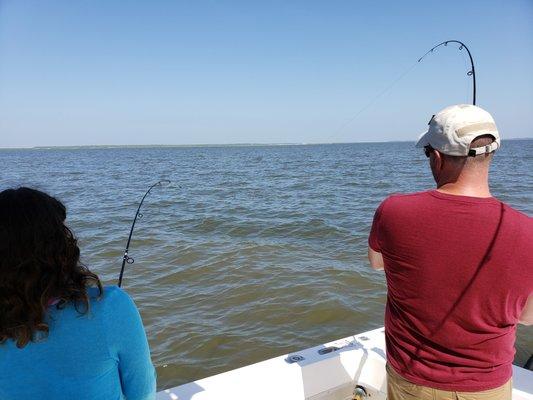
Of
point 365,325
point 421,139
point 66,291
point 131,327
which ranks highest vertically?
point 421,139

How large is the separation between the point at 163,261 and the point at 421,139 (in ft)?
21.5

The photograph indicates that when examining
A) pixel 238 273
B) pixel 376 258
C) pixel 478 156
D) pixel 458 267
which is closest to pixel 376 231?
pixel 376 258

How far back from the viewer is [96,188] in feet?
62.2

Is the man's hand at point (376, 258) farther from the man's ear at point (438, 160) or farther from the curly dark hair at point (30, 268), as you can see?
the curly dark hair at point (30, 268)

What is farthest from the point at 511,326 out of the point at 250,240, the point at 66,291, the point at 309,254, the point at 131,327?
the point at 250,240

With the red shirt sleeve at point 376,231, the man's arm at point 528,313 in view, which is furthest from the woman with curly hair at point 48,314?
the man's arm at point 528,313

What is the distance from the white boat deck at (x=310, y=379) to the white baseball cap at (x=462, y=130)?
1814 millimetres

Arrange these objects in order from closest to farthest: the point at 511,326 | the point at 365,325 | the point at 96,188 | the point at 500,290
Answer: the point at 500,290, the point at 511,326, the point at 365,325, the point at 96,188

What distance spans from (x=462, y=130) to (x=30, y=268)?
57.1 inches

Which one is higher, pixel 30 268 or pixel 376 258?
pixel 30 268

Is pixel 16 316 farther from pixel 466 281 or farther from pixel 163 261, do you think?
pixel 163 261

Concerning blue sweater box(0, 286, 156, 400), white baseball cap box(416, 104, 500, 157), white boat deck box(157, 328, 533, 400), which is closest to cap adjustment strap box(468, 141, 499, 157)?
white baseball cap box(416, 104, 500, 157)

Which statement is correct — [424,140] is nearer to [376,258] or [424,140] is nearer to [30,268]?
[376,258]

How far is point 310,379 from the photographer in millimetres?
2816
